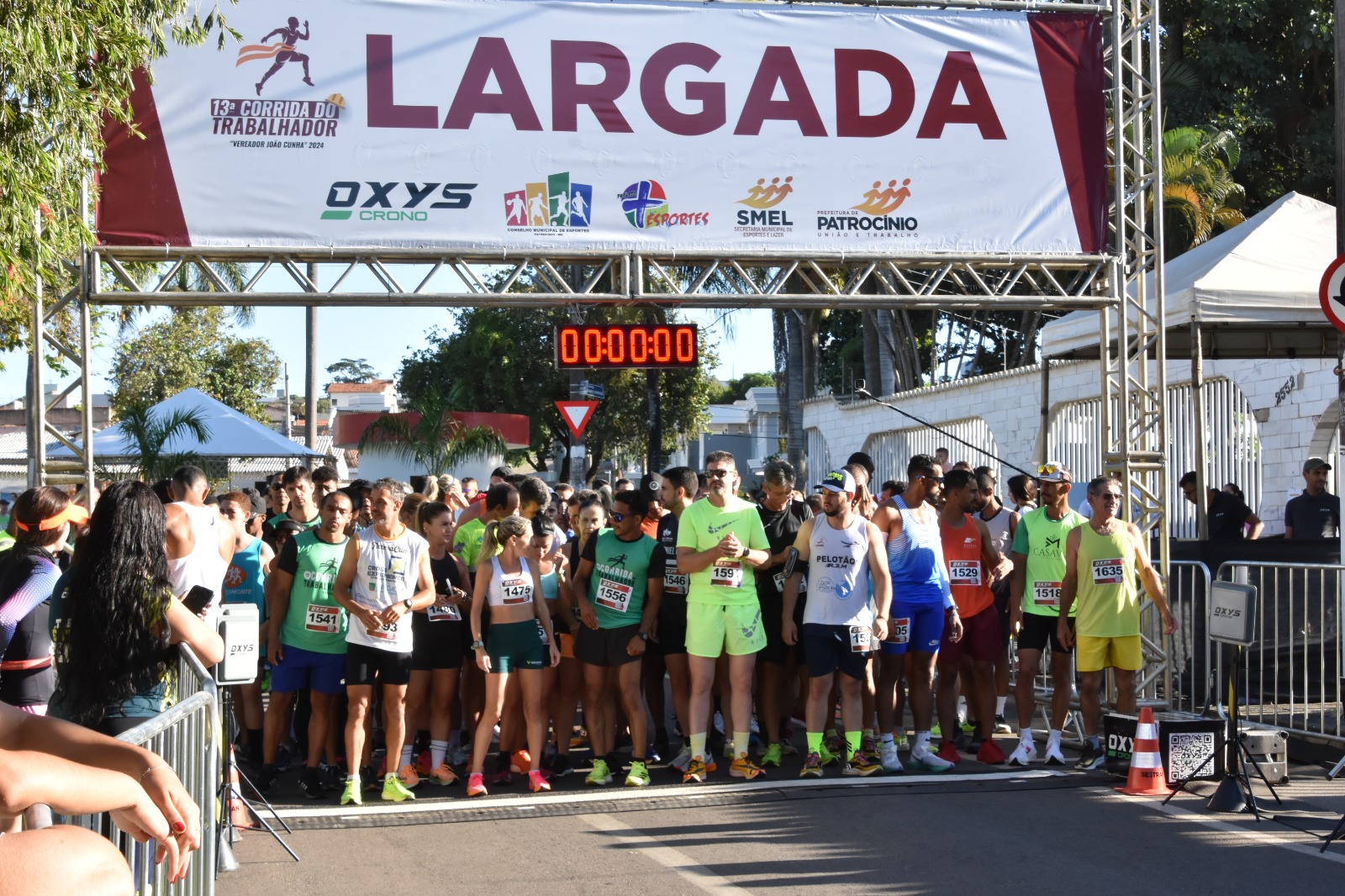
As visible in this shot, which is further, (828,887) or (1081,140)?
(1081,140)

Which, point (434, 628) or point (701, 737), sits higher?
point (434, 628)

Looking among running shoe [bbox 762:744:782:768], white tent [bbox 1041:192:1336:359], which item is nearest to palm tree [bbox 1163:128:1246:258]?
white tent [bbox 1041:192:1336:359]

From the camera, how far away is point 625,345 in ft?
38.1

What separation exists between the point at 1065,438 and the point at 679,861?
48.0ft

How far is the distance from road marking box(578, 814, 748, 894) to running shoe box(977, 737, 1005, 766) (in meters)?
2.86

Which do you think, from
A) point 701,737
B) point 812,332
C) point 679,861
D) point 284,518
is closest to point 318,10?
point 284,518

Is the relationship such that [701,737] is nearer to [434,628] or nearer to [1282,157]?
[434,628]

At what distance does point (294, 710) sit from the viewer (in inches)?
399

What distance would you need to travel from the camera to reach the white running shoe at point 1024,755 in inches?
367

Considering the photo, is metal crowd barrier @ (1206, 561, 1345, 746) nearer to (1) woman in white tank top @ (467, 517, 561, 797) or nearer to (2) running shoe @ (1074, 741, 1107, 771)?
(2) running shoe @ (1074, 741, 1107, 771)

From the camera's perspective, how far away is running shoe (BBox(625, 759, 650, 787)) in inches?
345

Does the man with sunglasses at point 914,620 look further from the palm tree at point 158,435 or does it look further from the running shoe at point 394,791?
the palm tree at point 158,435

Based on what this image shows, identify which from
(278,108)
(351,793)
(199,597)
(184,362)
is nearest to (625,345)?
(278,108)

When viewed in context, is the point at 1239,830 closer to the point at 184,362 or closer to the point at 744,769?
the point at 744,769
